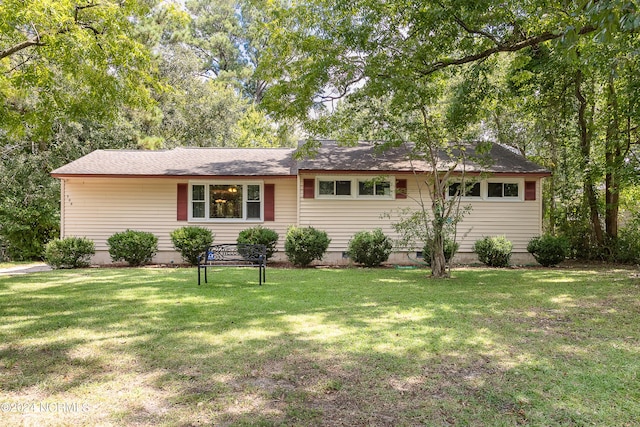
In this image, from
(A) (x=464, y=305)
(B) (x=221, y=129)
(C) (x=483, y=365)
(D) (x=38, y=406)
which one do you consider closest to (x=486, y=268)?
(A) (x=464, y=305)

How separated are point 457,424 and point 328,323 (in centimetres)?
268

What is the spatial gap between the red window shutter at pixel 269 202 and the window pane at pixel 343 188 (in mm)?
2141

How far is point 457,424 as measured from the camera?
264 cm

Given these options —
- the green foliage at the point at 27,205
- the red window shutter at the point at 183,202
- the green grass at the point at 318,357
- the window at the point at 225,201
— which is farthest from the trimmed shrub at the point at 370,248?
the green foliage at the point at 27,205

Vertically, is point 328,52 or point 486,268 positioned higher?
point 328,52

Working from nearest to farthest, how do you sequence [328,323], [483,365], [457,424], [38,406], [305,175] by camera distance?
1. [457,424]
2. [38,406]
3. [483,365]
4. [328,323]
5. [305,175]

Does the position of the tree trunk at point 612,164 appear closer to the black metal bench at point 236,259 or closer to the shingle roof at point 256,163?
the shingle roof at point 256,163

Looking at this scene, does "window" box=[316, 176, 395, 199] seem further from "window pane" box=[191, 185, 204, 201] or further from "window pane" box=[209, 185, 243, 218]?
"window pane" box=[191, 185, 204, 201]

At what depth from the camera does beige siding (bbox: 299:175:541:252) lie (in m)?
13.0

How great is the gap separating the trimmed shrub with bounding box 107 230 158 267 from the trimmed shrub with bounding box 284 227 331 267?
421 cm

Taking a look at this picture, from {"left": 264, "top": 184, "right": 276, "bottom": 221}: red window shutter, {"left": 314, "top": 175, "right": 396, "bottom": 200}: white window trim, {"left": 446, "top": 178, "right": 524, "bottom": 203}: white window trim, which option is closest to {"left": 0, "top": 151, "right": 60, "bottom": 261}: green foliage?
{"left": 264, "top": 184, "right": 276, "bottom": 221}: red window shutter

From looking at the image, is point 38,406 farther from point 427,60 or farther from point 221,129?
point 221,129

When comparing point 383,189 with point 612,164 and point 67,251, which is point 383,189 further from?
point 67,251

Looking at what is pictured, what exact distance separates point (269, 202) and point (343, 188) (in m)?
2.48
